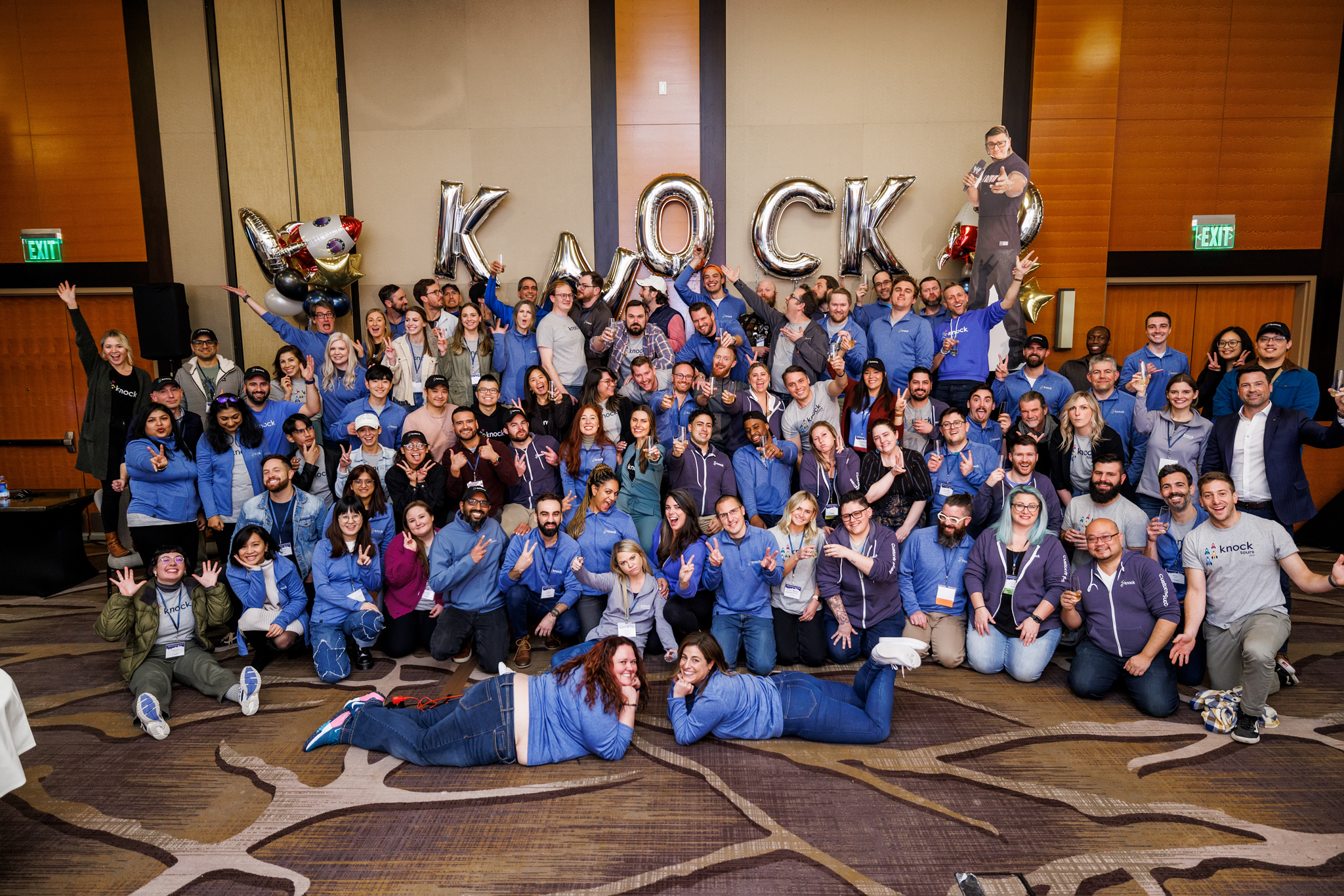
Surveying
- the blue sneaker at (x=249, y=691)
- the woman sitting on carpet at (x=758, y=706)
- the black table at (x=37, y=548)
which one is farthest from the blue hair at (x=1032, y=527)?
the black table at (x=37, y=548)

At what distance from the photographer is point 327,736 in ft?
12.0

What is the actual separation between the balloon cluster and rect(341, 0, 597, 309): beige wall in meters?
0.43

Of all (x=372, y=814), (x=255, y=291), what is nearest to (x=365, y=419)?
(x=372, y=814)

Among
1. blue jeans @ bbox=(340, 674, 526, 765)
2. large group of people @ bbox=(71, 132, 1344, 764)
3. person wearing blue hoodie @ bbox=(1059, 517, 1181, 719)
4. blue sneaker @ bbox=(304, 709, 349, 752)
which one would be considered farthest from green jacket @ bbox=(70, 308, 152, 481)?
person wearing blue hoodie @ bbox=(1059, 517, 1181, 719)

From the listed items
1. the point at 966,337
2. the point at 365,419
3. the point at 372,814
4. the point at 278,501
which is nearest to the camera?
the point at 372,814

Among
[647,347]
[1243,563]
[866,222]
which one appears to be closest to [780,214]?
[866,222]

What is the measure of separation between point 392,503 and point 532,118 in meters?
4.22

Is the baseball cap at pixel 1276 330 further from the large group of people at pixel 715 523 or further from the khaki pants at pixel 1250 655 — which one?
the khaki pants at pixel 1250 655

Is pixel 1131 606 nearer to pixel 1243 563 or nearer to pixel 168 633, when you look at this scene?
pixel 1243 563

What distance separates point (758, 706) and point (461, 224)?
5509mm

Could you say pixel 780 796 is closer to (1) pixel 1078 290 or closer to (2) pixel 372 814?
(2) pixel 372 814

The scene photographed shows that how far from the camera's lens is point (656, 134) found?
288 inches

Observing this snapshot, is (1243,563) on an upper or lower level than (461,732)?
upper

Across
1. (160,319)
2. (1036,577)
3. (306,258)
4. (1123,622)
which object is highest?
(306,258)
